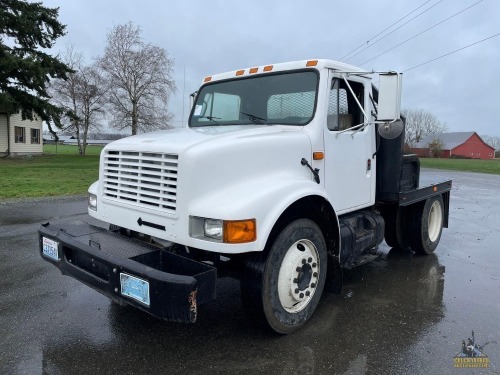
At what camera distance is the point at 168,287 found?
277 centimetres

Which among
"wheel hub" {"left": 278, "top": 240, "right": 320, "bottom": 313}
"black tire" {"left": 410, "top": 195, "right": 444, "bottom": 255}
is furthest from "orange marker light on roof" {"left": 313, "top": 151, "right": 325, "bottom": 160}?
"black tire" {"left": 410, "top": 195, "right": 444, "bottom": 255}

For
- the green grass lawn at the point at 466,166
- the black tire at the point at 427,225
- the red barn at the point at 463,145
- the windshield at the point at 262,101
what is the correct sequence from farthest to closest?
the red barn at the point at 463,145 → the green grass lawn at the point at 466,166 → the black tire at the point at 427,225 → the windshield at the point at 262,101

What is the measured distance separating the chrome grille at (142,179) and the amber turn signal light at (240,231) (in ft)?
1.68

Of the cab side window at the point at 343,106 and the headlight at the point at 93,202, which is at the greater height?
the cab side window at the point at 343,106

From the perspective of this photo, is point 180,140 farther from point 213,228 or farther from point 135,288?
point 135,288

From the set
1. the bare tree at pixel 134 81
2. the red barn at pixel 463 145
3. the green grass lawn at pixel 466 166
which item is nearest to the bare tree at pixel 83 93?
the bare tree at pixel 134 81

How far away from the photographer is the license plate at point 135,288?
284cm

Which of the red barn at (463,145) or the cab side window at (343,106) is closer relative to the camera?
the cab side window at (343,106)

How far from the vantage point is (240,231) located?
2.99m

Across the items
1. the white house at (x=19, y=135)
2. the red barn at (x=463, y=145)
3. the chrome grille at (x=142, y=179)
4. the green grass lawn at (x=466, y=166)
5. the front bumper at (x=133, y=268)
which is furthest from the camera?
the red barn at (x=463, y=145)

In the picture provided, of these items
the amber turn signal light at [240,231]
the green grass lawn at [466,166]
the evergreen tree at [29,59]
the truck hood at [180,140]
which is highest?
the evergreen tree at [29,59]

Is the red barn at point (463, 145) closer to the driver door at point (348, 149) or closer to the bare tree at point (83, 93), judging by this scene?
the bare tree at point (83, 93)

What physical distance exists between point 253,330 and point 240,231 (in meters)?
1.19

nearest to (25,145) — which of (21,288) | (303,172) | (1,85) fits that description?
(1,85)
